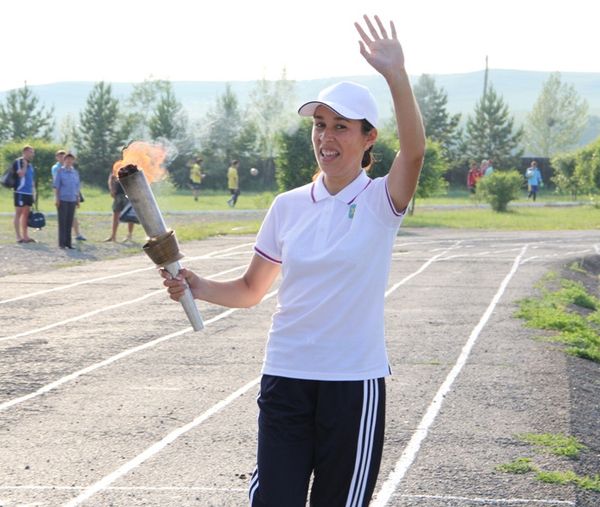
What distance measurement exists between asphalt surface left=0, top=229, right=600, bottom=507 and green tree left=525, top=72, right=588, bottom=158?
317 feet

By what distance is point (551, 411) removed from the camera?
8758 mm

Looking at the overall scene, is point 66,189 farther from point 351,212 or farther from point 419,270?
point 351,212

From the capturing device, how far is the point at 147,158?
450cm

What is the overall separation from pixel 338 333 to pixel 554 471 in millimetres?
3379

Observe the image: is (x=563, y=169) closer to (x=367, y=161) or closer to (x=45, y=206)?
(x=45, y=206)

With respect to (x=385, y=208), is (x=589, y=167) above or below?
below

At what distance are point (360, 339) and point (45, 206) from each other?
130ft

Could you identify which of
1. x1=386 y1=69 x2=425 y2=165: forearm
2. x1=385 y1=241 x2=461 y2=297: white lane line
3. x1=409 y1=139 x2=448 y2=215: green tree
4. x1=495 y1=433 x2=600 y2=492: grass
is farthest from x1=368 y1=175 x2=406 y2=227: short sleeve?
x1=409 y1=139 x2=448 y2=215: green tree

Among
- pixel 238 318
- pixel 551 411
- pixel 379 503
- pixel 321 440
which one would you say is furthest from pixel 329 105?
pixel 238 318

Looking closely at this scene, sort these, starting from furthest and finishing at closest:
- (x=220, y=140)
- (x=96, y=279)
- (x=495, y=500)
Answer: (x=220, y=140) < (x=96, y=279) < (x=495, y=500)

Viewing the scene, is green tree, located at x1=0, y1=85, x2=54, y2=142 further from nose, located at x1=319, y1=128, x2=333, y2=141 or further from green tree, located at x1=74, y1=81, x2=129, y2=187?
nose, located at x1=319, y1=128, x2=333, y2=141

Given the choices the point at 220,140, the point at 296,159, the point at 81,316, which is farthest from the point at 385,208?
the point at 220,140

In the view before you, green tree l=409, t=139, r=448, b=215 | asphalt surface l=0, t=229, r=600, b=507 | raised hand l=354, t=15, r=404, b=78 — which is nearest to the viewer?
raised hand l=354, t=15, r=404, b=78

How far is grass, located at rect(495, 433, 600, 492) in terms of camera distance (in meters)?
6.79
